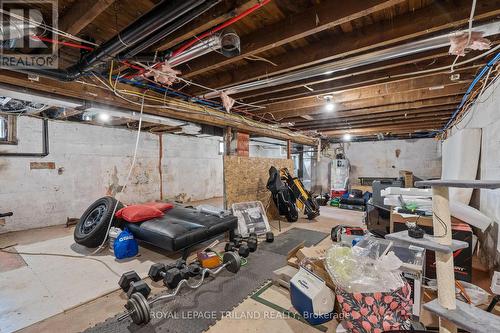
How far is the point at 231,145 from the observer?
14.1 ft

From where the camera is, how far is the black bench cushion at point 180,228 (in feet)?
8.42

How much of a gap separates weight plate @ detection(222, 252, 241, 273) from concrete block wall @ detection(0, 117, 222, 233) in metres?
4.12

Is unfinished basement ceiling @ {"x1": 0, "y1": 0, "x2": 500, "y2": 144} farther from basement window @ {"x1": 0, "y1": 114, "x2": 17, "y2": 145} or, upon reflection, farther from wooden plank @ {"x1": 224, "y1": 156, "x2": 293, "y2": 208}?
basement window @ {"x1": 0, "y1": 114, "x2": 17, "y2": 145}

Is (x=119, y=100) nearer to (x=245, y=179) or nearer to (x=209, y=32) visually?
(x=209, y=32)

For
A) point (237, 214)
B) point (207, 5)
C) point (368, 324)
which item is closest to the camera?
point (207, 5)

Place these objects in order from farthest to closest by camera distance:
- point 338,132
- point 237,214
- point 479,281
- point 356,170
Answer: point 356,170
point 338,132
point 237,214
point 479,281

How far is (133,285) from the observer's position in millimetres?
1812

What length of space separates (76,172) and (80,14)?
14.5 ft

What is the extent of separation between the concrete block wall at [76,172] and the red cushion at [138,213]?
2449 mm

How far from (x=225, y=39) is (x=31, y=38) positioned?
1498 mm

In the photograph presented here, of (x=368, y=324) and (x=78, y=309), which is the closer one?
(x=368, y=324)

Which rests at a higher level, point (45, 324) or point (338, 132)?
point (338, 132)

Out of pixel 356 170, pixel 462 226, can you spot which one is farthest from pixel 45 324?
pixel 356 170

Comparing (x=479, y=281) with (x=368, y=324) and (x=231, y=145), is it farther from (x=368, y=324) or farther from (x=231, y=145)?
(x=231, y=145)
